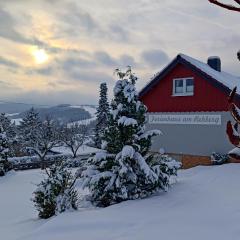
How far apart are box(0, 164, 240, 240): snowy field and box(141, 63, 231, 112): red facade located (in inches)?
297

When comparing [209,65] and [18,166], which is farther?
[18,166]

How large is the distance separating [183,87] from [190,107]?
1.47m

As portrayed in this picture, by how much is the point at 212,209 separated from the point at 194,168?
11.3m

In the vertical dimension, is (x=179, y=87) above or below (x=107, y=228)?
above

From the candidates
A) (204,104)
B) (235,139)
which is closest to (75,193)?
(235,139)

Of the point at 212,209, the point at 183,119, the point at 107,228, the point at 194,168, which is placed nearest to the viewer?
the point at 107,228

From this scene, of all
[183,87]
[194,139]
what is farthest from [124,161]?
[183,87]

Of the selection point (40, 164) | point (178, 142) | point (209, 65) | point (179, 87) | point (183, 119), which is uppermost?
point (209, 65)

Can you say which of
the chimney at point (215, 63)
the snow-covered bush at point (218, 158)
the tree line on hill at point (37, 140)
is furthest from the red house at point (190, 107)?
the tree line on hill at point (37, 140)

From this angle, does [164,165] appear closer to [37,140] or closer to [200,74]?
[200,74]

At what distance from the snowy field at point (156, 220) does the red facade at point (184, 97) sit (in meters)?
7.53

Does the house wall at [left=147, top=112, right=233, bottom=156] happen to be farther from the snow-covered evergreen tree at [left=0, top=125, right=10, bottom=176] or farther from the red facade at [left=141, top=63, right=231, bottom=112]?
the snow-covered evergreen tree at [left=0, top=125, right=10, bottom=176]

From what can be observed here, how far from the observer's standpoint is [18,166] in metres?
31.2

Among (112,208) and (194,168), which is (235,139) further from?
(194,168)
